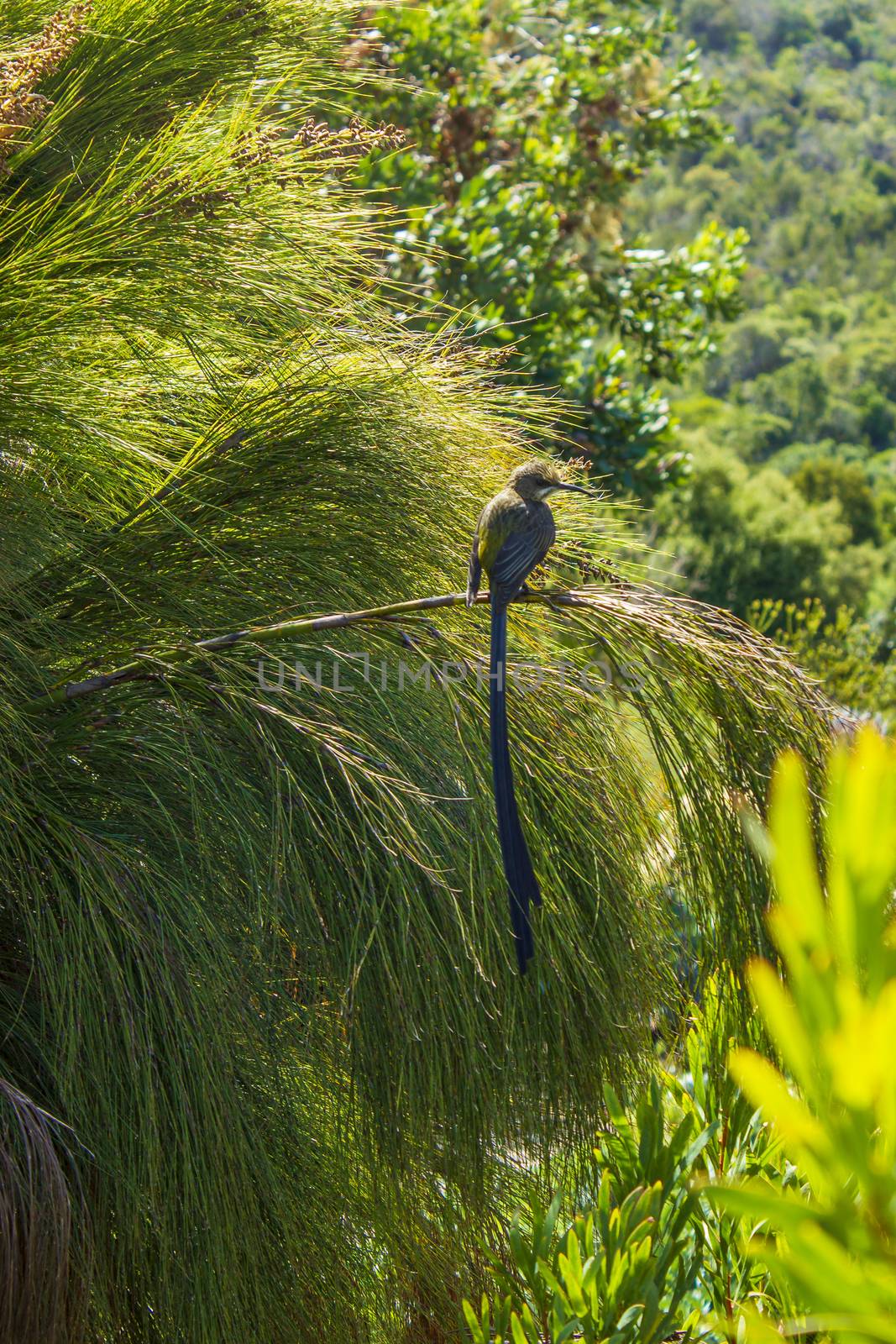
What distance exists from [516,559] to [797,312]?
118 ft

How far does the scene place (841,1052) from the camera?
0.30m

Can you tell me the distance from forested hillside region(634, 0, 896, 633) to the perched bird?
1089 cm

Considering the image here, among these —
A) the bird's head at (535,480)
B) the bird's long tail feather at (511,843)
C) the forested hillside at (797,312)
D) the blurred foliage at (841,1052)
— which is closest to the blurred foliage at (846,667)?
the bird's head at (535,480)

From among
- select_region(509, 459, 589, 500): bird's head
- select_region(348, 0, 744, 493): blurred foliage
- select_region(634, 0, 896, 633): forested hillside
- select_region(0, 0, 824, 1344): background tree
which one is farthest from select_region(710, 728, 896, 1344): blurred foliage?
select_region(634, 0, 896, 633): forested hillside

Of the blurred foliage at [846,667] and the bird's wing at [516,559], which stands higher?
the bird's wing at [516,559]

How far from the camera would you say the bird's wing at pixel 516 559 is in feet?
3.58

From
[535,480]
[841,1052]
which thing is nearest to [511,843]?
[535,480]

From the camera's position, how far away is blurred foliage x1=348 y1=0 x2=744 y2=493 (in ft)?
12.0

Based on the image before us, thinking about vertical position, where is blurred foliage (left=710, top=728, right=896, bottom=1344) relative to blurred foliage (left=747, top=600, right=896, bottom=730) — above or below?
above

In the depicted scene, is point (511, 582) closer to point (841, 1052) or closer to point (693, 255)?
point (841, 1052)

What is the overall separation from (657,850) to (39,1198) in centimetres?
63

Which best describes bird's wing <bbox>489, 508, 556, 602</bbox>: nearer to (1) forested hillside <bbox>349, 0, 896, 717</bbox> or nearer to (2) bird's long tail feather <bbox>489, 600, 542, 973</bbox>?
(2) bird's long tail feather <bbox>489, 600, 542, 973</bbox>

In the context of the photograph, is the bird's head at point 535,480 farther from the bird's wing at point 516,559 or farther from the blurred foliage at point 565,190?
the blurred foliage at point 565,190

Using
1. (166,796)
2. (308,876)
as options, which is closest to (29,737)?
(166,796)
